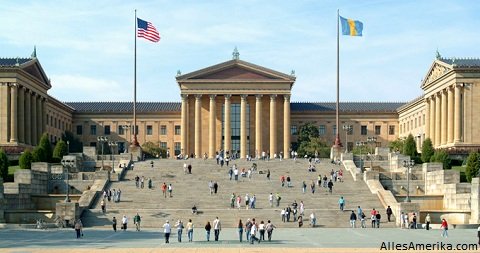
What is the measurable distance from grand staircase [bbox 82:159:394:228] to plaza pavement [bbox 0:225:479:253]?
382cm

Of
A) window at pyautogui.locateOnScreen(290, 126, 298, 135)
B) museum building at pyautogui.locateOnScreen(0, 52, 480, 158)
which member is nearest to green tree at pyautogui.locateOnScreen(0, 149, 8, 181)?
museum building at pyautogui.locateOnScreen(0, 52, 480, 158)

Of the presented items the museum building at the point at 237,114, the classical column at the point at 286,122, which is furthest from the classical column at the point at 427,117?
the classical column at the point at 286,122

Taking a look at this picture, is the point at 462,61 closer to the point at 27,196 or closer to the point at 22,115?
the point at 22,115

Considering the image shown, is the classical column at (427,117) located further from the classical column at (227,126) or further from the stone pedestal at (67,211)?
the stone pedestal at (67,211)

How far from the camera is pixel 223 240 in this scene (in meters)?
48.8

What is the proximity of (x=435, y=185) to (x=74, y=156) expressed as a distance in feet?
115

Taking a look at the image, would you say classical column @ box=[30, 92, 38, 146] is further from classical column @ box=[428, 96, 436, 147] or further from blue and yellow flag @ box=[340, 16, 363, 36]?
classical column @ box=[428, 96, 436, 147]

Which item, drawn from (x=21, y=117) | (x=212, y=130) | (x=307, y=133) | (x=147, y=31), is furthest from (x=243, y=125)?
(x=147, y=31)

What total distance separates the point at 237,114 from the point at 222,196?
64038mm

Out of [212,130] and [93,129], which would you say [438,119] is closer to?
[212,130]

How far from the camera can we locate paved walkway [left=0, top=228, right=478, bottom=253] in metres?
42.5

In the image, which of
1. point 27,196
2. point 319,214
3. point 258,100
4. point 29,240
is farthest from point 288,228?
point 258,100

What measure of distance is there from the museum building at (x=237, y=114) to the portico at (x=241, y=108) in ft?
0.50

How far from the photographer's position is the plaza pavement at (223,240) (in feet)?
138
